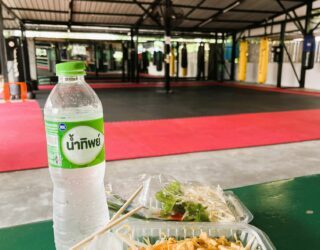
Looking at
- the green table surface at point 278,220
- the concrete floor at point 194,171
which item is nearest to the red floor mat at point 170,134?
the concrete floor at point 194,171

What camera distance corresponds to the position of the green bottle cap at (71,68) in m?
0.85

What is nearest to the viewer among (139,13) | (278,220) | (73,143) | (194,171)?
(73,143)

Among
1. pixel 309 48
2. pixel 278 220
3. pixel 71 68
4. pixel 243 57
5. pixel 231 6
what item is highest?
pixel 231 6

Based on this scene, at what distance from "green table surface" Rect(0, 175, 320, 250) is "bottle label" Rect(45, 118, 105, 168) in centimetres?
46

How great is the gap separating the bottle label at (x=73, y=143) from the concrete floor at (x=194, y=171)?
119 cm

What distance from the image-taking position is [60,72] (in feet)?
2.85

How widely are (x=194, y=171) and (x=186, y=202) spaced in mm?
1529

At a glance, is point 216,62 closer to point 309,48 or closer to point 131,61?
point 131,61

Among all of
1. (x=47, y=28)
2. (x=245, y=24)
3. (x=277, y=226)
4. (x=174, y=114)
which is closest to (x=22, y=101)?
(x=174, y=114)

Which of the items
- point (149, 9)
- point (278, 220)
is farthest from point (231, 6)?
point (278, 220)

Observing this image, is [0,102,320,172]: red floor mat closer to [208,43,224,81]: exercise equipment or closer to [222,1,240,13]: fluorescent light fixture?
[222,1,240,13]: fluorescent light fixture

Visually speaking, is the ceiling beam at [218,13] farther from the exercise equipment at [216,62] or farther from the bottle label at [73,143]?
the bottle label at [73,143]

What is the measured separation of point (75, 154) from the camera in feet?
2.74

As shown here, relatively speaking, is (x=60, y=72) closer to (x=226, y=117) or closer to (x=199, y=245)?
(x=199, y=245)
